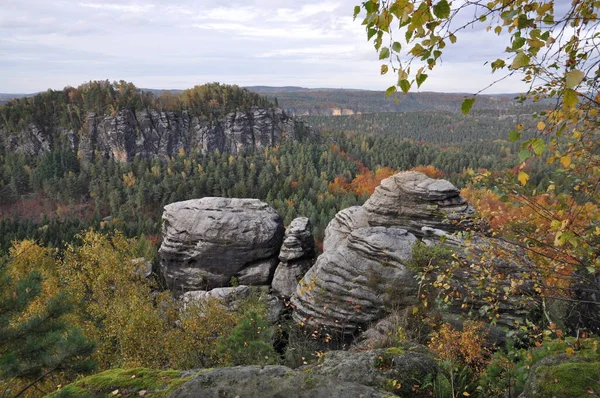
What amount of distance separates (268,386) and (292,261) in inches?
1099

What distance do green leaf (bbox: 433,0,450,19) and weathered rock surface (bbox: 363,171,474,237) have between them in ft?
75.6

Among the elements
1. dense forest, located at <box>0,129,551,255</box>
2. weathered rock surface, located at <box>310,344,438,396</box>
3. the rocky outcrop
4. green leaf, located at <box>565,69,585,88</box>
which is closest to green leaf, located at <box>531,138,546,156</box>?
green leaf, located at <box>565,69,585,88</box>

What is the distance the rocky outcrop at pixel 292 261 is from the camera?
3234 cm

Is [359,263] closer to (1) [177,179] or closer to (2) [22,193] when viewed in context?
(1) [177,179]

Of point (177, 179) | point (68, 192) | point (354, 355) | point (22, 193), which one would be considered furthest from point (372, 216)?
point (22, 193)

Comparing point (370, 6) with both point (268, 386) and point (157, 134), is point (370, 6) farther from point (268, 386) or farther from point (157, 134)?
point (157, 134)

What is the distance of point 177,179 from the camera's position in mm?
99000

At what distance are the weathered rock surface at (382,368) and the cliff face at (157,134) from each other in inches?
5383

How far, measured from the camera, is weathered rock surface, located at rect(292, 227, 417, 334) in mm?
19703

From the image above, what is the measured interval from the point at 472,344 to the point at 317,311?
1023 centimetres

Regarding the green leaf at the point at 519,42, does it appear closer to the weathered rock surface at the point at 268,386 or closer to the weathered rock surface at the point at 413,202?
the weathered rock surface at the point at 268,386

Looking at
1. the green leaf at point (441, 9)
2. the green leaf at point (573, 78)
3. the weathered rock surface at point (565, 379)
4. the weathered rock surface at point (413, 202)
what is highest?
the green leaf at point (441, 9)

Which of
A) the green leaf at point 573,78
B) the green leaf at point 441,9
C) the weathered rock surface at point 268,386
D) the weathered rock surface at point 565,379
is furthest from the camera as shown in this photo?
the weathered rock surface at point 565,379

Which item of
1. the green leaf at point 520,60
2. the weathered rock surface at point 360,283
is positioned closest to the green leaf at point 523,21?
the green leaf at point 520,60
